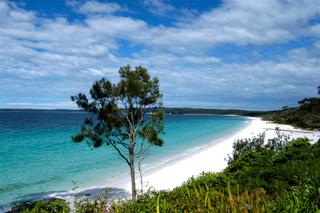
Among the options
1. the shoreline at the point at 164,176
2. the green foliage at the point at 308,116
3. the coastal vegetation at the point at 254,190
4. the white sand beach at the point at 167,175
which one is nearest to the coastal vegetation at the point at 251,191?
the coastal vegetation at the point at 254,190

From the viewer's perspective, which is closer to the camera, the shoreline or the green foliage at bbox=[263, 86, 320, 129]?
the shoreline

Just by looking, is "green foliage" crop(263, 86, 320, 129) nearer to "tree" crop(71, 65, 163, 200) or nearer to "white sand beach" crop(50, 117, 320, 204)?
"white sand beach" crop(50, 117, 320, 204)

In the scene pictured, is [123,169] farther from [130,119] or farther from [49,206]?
[49,206]

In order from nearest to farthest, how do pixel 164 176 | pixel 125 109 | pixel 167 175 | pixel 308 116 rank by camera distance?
pixel 125 109, pixel 164 176, pixel 167 175, pixel 308 116

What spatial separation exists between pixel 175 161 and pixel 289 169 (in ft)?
89.5

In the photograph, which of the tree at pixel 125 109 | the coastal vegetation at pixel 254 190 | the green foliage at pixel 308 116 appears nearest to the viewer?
the coastal vegetation at pixel 254 190

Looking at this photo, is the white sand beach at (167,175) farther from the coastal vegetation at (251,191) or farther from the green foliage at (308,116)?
the green foliage at (308,116)

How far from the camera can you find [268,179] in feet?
35.0

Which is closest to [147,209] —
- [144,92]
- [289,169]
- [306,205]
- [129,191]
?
[306,205]

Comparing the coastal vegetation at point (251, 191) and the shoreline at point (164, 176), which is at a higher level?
the coastal vegetation at point (251, 191)

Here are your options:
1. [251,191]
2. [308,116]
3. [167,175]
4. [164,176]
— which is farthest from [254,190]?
[308,116]

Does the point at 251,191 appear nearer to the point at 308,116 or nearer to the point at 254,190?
the point at 254,190

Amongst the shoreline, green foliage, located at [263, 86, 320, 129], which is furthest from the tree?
green foliage, located at [263, 86, 320, 129]

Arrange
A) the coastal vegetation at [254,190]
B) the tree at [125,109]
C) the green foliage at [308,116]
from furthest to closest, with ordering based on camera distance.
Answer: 1. the green foliage at [308,116]
2. the tree at [125,109]
3. the coastal vegetation at [254,190]
